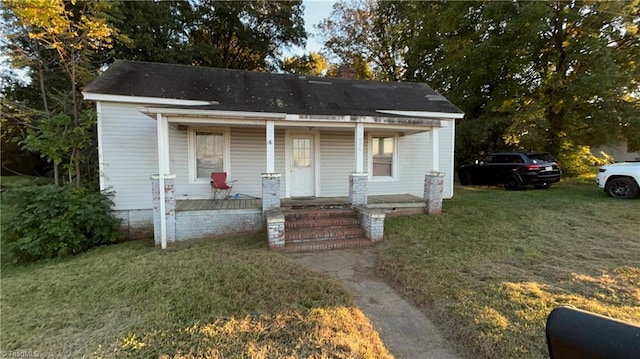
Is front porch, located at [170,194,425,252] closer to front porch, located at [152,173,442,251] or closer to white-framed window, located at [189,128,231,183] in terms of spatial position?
front porch, located at [152,173,442,251]

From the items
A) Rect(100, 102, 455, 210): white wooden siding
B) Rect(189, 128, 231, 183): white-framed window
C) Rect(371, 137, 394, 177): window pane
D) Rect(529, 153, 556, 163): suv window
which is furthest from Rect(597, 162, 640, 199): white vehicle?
Rect(189, 128, 231, 183): white-framed window

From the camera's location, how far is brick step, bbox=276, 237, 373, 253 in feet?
18.8

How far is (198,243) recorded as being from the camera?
6055 mm

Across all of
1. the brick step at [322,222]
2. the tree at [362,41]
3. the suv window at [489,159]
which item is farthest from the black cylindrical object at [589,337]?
the tree at [362,41]

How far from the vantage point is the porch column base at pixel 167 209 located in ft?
19.6

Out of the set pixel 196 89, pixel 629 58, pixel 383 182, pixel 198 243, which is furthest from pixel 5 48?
pixel 629 58

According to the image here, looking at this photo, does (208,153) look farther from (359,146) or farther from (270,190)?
(359,146)

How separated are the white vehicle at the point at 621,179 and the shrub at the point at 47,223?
47.3 feet

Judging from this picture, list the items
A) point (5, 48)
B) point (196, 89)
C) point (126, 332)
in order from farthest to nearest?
point (196, 89)
point (5, 48)
point (126, 332)

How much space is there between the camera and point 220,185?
764cm

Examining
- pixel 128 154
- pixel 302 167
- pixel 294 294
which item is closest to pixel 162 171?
pixel 128 154

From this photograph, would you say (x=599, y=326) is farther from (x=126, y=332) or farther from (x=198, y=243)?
(x=198, y=243)

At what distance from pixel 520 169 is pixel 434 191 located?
224 inches

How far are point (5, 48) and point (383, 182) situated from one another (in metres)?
10.9
